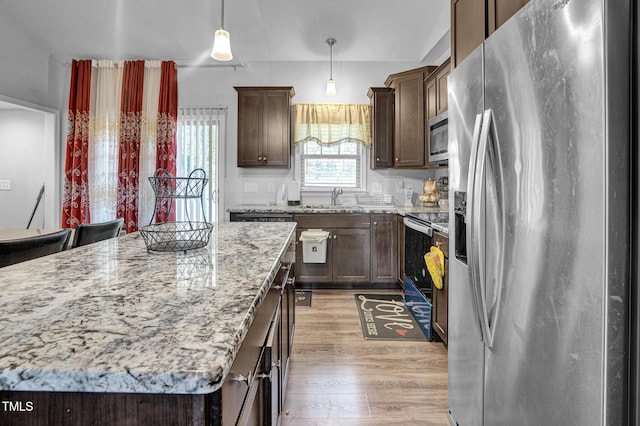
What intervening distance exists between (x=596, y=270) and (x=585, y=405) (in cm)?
30

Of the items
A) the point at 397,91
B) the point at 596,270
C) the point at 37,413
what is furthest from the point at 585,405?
the point at 397,91

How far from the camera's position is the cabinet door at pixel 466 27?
58.8 inches

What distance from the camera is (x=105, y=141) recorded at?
4.35 metres

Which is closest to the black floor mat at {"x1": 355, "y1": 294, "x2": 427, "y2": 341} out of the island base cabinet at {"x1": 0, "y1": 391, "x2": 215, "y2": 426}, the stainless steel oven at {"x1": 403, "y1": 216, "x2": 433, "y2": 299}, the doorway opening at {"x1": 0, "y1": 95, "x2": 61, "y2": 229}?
the stainless steel oven at {"x1": 403, "y1": 216, "x2": 433, "y2": 299}

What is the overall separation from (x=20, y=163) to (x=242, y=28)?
3593 mm

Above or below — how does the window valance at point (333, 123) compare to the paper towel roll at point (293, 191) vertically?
above

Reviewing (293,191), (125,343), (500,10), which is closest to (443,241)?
(500,10)

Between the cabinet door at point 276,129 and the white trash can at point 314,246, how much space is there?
0.96m

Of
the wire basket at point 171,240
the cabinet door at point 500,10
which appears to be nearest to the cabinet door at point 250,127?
the wire basket at point 171,240

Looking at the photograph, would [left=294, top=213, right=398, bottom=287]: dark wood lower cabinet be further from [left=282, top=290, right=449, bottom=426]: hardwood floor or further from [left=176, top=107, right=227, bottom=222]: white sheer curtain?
[left=176, top=107, right=227, bottom=222]: white sheer curtain

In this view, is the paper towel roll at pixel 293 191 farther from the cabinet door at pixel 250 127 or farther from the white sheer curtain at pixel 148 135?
the white sheer curtain at pixel 148 135

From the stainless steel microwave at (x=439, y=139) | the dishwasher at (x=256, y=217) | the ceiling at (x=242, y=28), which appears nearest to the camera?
the stainless steel microwave at (x=439, y=139)

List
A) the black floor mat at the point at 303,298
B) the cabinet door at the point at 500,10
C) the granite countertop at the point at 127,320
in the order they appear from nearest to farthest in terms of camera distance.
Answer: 1. the granite countertop at the point at 127,320
2. the cabinet door at the point at 500,10
3. the black floor mat at the point at 303,298

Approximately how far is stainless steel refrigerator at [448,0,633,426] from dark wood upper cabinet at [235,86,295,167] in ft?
9.78
